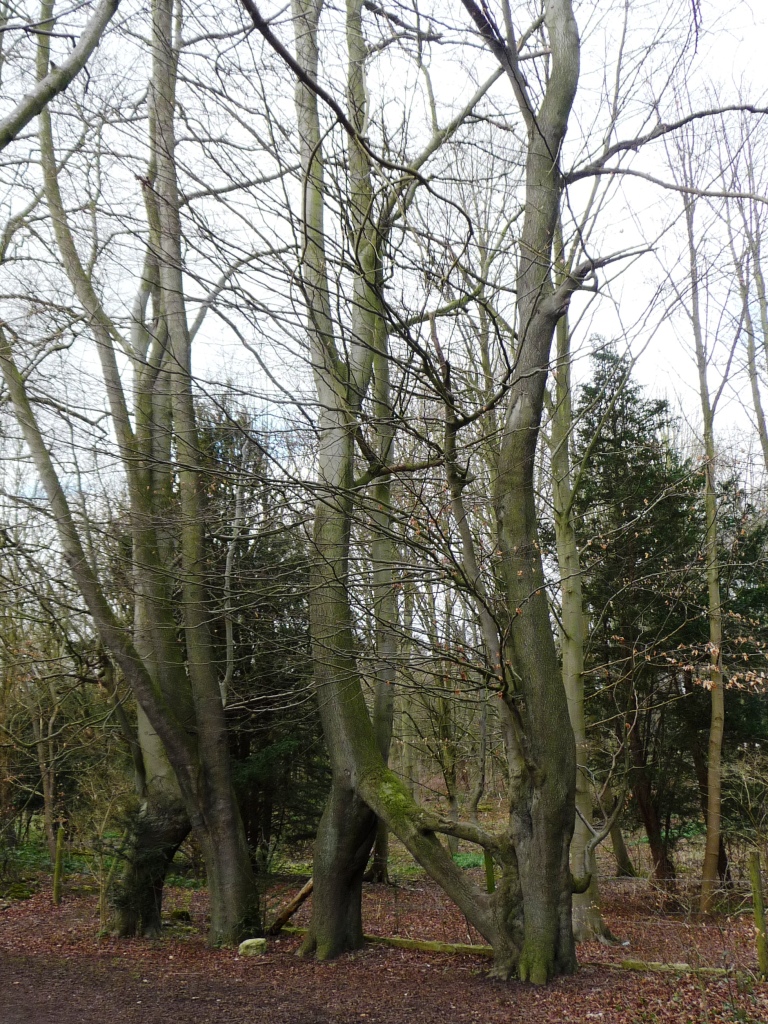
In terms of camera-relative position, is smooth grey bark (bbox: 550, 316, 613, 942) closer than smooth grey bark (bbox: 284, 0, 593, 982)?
No

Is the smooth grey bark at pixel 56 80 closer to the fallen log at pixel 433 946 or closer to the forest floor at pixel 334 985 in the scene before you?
the forest floor at pixel 334 985

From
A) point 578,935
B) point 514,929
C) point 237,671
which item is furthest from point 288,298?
point 578,935

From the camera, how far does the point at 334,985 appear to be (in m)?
6.35

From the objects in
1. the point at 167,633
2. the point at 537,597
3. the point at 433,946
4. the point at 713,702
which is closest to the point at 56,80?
the point at 537,597

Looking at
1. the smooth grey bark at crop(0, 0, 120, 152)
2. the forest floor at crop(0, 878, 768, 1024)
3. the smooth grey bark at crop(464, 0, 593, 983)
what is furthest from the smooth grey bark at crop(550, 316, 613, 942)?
the smooth grey bark at crop(0, 0, 120, 152)

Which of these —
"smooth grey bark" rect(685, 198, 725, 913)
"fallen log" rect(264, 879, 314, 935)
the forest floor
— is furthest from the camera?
"smooth grey bark" rect(685, 198, 725, 913)

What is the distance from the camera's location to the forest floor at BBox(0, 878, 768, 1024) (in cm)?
527

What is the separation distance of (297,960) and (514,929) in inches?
92.4

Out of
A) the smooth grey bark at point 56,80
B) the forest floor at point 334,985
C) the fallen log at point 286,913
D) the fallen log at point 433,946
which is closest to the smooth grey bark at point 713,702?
the forest floor at point 334,985

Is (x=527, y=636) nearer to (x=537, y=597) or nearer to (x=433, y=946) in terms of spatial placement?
(x=537, y=597)

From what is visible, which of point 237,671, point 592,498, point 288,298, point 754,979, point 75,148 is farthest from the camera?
point 592,498

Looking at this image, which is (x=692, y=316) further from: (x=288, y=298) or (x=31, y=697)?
(x=31, y=697)

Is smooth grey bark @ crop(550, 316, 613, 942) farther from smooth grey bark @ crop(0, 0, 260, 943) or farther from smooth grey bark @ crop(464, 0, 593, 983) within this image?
smooth grey bark @ crop(0, 0, 260, 943)

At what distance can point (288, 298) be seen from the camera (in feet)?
15.8
